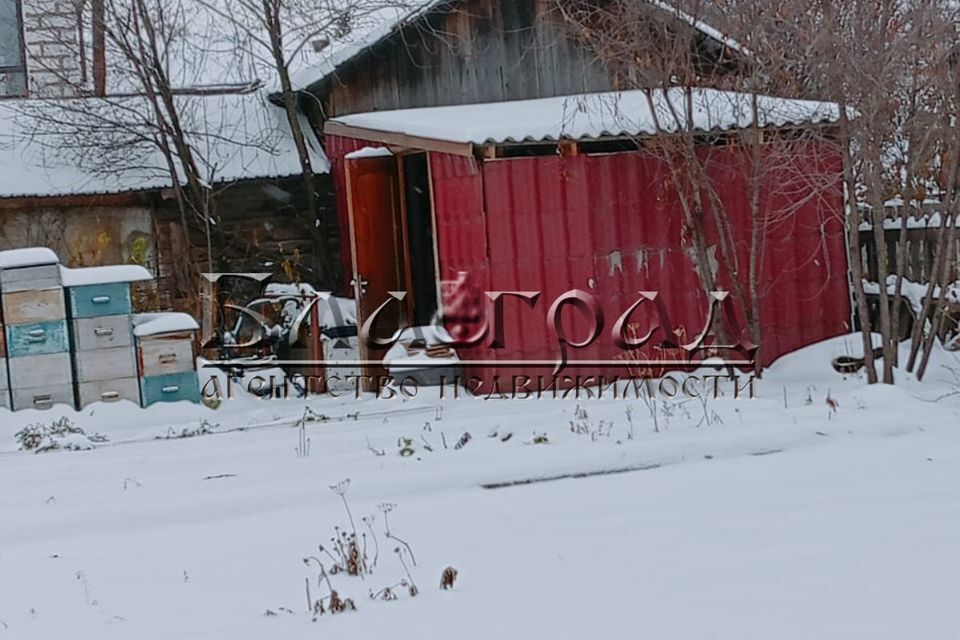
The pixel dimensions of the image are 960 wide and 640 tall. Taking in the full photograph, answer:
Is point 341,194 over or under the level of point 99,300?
over

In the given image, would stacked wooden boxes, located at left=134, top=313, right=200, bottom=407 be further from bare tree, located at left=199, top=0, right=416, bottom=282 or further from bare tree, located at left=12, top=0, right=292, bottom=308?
bare tree, located at left=199, top=0, right=416, bottom=282

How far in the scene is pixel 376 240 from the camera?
11.9 m

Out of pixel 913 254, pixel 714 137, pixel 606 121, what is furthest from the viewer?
pixel 913 254

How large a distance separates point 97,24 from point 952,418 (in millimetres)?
10119

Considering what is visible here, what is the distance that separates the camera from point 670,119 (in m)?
10.0

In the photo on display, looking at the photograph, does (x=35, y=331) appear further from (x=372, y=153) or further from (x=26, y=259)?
(x=372, y=153)

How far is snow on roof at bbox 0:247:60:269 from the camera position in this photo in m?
9.68

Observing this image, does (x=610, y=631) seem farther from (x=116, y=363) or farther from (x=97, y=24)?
(x=97, y=24)

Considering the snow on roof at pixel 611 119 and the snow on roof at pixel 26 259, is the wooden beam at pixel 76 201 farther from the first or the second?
the snow on roof at pixel 611 119

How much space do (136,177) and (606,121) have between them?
254 inches

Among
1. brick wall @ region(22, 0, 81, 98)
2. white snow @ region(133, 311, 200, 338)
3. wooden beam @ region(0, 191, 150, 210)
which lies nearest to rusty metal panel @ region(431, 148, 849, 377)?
white snow @ region(133, 311, 200, 338)

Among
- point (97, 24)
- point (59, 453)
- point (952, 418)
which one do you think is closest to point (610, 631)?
point (952, 418)

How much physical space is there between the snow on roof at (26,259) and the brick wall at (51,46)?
5.03m

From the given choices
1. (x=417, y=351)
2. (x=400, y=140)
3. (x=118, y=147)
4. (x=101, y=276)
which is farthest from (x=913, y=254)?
(x=118, y=147)
